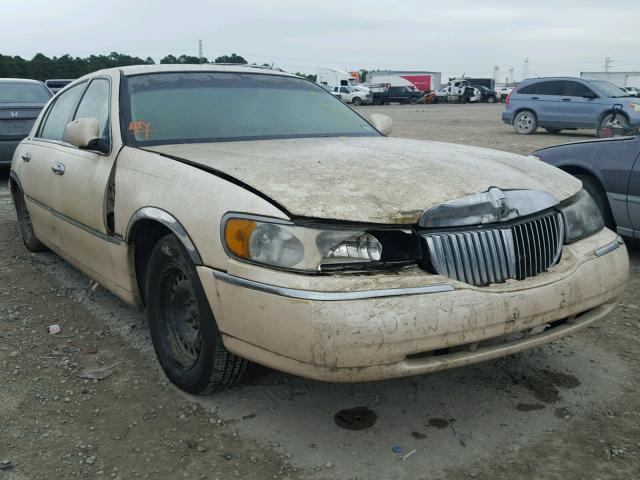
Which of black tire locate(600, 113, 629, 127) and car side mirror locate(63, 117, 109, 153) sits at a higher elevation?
car side mirror locate(63, 117, 109, 153)

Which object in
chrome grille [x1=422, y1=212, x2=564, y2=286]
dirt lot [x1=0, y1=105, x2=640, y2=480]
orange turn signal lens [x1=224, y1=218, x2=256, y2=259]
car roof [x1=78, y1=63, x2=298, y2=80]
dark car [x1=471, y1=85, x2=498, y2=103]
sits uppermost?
dark car [x1=471, y1=85, x2=498, y2=103]

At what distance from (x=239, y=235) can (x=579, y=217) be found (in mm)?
1675

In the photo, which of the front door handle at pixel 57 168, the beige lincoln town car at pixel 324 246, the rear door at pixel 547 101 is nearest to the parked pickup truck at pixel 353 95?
the rear door at pixel 547 101

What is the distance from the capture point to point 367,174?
2.69 metres

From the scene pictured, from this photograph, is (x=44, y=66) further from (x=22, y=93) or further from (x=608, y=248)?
(x=608, y=248)

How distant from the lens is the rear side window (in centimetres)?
1673

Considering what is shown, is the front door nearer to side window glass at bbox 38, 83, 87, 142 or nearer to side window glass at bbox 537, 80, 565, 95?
side window glass at bbox 38, 83, 87, 142

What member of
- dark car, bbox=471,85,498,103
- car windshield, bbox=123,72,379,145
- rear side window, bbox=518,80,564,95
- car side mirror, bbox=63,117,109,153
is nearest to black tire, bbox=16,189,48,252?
car side mirror, bbox=63,117,109,153

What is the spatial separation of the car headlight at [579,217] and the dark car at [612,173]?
2109 mm

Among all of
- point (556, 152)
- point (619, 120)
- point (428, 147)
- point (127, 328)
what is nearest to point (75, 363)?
point (127, 328)

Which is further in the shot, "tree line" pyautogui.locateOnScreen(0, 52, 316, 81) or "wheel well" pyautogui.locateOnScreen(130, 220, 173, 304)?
"tree line" pyautogui.locateOnScreen(0, 52, 316, 81)

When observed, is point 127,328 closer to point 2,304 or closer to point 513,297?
point 2,304

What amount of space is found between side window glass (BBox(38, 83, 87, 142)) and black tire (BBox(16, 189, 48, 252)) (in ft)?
2.56

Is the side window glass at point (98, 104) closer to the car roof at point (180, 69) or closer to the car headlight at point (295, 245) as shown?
the car roof at point (180, 69)
